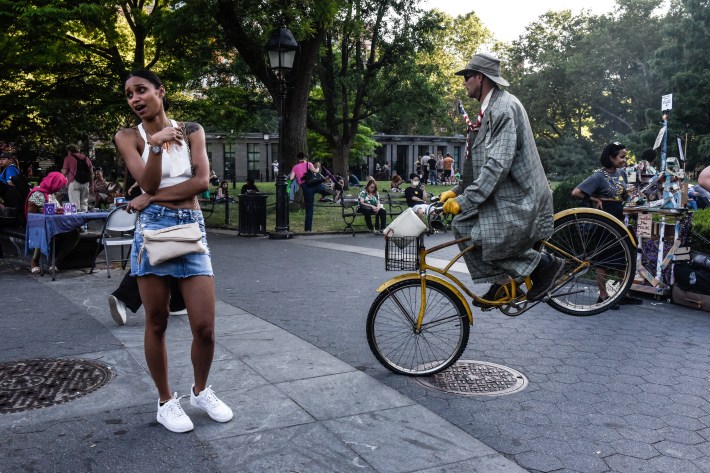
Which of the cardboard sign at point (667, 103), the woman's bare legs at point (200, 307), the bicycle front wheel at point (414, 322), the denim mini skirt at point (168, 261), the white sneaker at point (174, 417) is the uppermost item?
the cardboard sign at point (667, 103)

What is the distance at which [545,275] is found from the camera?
4.47m

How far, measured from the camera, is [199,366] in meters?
3.62

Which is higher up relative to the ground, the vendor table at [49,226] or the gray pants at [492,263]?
the gray pants at [492,263]

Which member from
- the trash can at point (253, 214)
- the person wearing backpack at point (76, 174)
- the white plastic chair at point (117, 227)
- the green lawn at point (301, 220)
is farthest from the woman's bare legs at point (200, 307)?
the person wearing backpack at point (76, 174)

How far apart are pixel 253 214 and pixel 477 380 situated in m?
11.1

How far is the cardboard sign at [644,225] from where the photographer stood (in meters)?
7.48

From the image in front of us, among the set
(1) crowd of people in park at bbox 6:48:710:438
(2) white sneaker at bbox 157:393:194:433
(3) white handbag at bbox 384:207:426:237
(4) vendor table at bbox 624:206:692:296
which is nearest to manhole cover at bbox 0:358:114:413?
(1) crowd of people in park at bbox 6:48:710:438

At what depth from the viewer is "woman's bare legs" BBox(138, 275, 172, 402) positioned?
341cm

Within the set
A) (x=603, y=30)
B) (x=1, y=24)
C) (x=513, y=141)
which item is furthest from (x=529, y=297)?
(x=603, y=30)

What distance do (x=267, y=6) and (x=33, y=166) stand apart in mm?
25489

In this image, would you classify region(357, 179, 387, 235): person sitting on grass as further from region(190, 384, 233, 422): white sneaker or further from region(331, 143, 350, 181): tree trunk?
region(331, 143, 350, 181): tree trunk

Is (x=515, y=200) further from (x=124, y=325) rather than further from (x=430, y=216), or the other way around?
(x=124, y=325)

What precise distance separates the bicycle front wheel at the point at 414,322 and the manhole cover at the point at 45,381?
6.24 feet

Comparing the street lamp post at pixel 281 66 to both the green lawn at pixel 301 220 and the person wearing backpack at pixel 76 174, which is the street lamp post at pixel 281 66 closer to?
the green lawn at pixel 301 220
